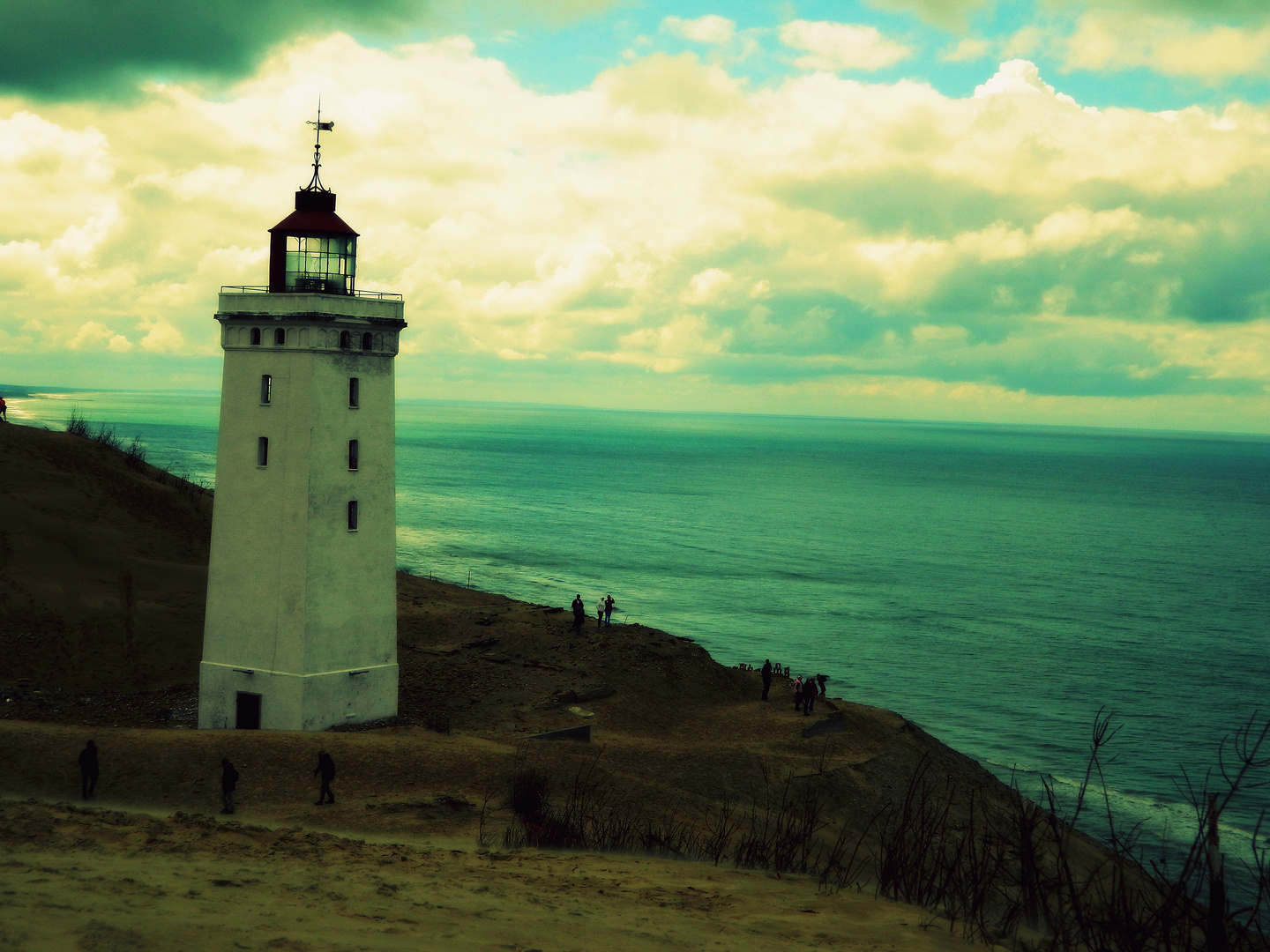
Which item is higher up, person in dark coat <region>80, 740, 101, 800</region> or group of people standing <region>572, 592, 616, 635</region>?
group of people standing <region>572, 592, 616, 635</region>

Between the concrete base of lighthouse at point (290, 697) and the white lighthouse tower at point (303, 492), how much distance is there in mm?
34

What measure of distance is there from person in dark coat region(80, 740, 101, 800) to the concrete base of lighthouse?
228 inches

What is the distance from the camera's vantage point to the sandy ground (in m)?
11.7

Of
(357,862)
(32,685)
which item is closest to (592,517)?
(32,685)

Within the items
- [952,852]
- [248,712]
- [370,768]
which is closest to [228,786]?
[370,768]

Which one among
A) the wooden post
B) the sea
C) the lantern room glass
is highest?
the lantern room glass

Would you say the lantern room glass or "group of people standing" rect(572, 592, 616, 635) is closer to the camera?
the lantern room glass

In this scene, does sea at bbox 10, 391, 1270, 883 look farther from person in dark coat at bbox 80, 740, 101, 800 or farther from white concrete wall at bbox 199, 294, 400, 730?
person in dark coat at bbox 80, 740, 101, 800

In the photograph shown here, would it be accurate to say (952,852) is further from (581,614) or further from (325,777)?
(581,614)

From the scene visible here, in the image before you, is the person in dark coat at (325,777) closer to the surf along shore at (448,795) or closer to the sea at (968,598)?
the surf along shore at (448,795)

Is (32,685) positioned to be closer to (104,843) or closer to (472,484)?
(104,843)

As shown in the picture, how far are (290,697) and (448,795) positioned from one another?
262 inches

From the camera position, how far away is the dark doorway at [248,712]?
1017 inches

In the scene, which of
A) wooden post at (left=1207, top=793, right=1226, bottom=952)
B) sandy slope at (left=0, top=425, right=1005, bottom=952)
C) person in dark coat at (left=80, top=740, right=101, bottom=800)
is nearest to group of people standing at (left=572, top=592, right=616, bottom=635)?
sandy slope at (left=0, top=425, right=1005, bottom=952)
